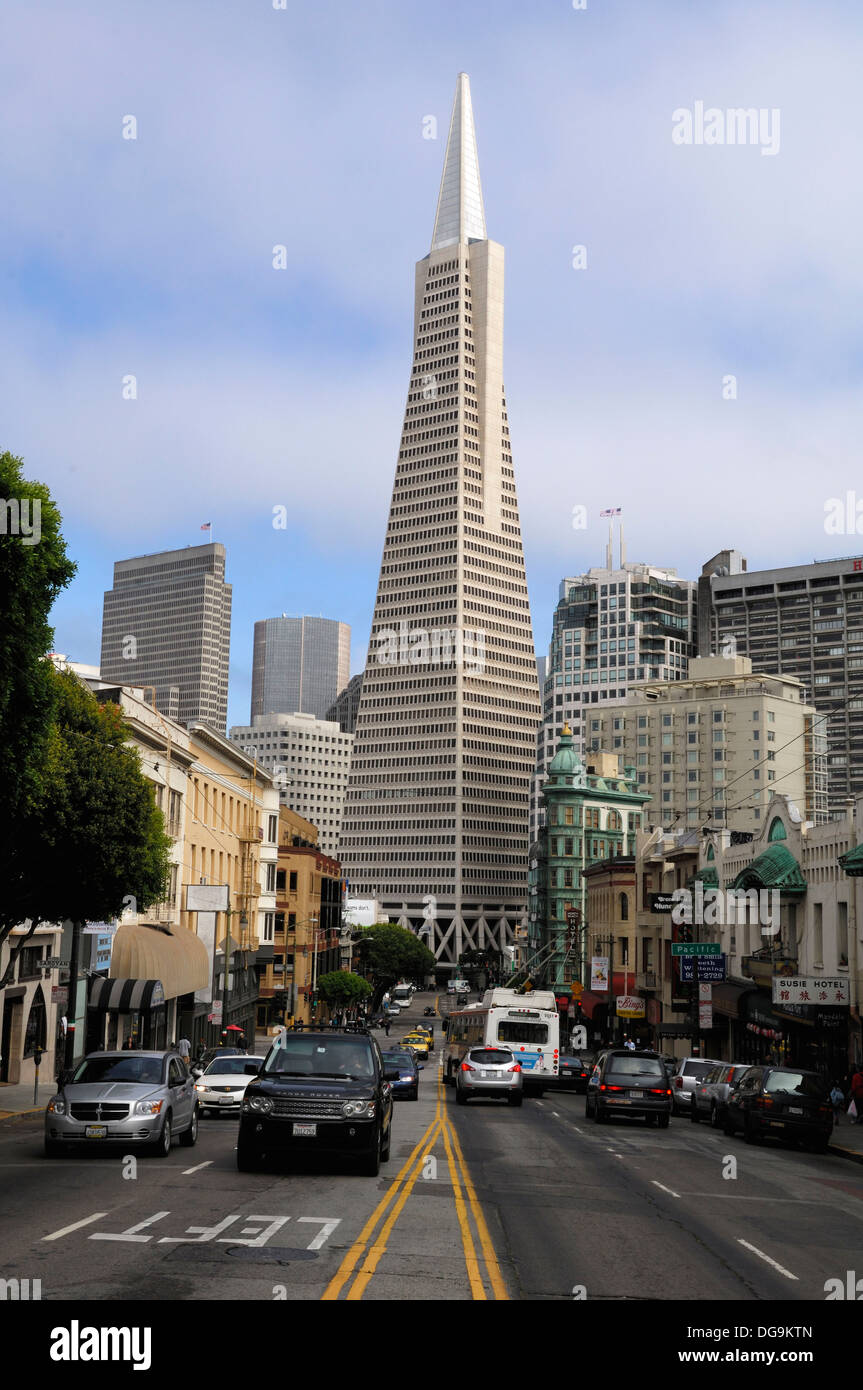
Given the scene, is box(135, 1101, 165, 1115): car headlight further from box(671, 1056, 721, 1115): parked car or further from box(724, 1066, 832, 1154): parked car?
box(671, 1056, 721, 1115): parked car

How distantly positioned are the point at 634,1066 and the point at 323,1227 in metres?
21.0

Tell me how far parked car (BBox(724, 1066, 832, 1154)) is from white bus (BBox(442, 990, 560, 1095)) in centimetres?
1459

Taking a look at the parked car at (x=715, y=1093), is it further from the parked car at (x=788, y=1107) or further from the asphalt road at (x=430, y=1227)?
the asphalt road at (x=430, y=1227)

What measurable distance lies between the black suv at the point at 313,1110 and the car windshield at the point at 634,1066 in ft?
50.6

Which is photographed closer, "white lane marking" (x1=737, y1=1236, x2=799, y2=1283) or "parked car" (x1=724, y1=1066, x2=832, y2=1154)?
"white lane marking" (x1=737, y1=1236, x2=799, y2=1283)

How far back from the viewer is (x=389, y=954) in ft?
577

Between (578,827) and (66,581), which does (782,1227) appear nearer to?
(66,581)

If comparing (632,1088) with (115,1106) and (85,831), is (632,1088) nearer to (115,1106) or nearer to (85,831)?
(85,831)

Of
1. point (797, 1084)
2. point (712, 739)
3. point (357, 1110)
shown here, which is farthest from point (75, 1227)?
point (712, 739)

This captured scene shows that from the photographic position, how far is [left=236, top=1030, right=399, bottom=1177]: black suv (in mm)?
17844

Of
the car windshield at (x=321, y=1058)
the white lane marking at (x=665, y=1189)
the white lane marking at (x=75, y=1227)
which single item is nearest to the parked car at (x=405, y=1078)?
the white lane marking at (x=665, y=1189)

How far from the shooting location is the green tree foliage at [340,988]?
368 feet

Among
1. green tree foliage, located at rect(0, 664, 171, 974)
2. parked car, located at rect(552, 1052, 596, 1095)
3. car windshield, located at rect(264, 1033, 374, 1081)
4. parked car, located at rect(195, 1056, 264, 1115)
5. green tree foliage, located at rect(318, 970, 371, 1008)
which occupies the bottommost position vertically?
green tree foliage, located at rect(318, 970, 371, 1008)

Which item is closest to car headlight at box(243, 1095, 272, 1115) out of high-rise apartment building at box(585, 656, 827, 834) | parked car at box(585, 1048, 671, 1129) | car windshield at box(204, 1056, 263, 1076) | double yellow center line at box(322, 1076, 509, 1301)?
double yellow center line at box(322, 1076, 509, 1301)
